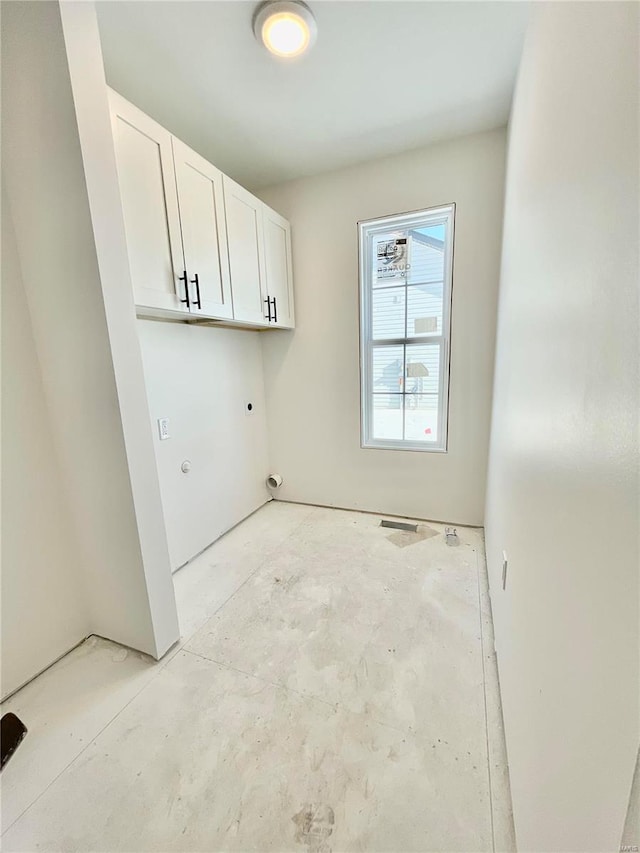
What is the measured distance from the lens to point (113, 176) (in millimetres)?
1288

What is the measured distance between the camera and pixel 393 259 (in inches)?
102

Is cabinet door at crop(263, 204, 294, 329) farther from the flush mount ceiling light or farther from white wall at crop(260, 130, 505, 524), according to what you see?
the flush mount ceiling light

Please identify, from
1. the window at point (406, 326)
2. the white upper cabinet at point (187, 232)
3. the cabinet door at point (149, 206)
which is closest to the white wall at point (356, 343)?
the window at point (406, 326)

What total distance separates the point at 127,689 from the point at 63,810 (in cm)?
39

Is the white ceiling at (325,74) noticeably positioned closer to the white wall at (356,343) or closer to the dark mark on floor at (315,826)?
the white wall at (356,343)

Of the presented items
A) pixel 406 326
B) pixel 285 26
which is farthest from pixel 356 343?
pixel 285 26

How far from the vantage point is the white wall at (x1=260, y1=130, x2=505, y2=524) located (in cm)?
229

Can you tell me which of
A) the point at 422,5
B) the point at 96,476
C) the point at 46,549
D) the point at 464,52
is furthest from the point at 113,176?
the point at 464,52

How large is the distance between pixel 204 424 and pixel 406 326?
5.76 ft

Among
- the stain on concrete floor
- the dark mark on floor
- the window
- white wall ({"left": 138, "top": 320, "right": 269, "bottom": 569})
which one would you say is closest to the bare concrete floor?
the dark mark on floor

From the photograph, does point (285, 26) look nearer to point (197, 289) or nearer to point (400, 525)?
point (197, 289)

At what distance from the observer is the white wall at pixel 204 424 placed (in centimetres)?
212

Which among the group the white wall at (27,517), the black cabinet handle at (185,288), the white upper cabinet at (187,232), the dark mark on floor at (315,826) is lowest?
the dark mark on floor at (315,826)

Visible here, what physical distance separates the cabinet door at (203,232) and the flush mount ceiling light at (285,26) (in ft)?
2.01
